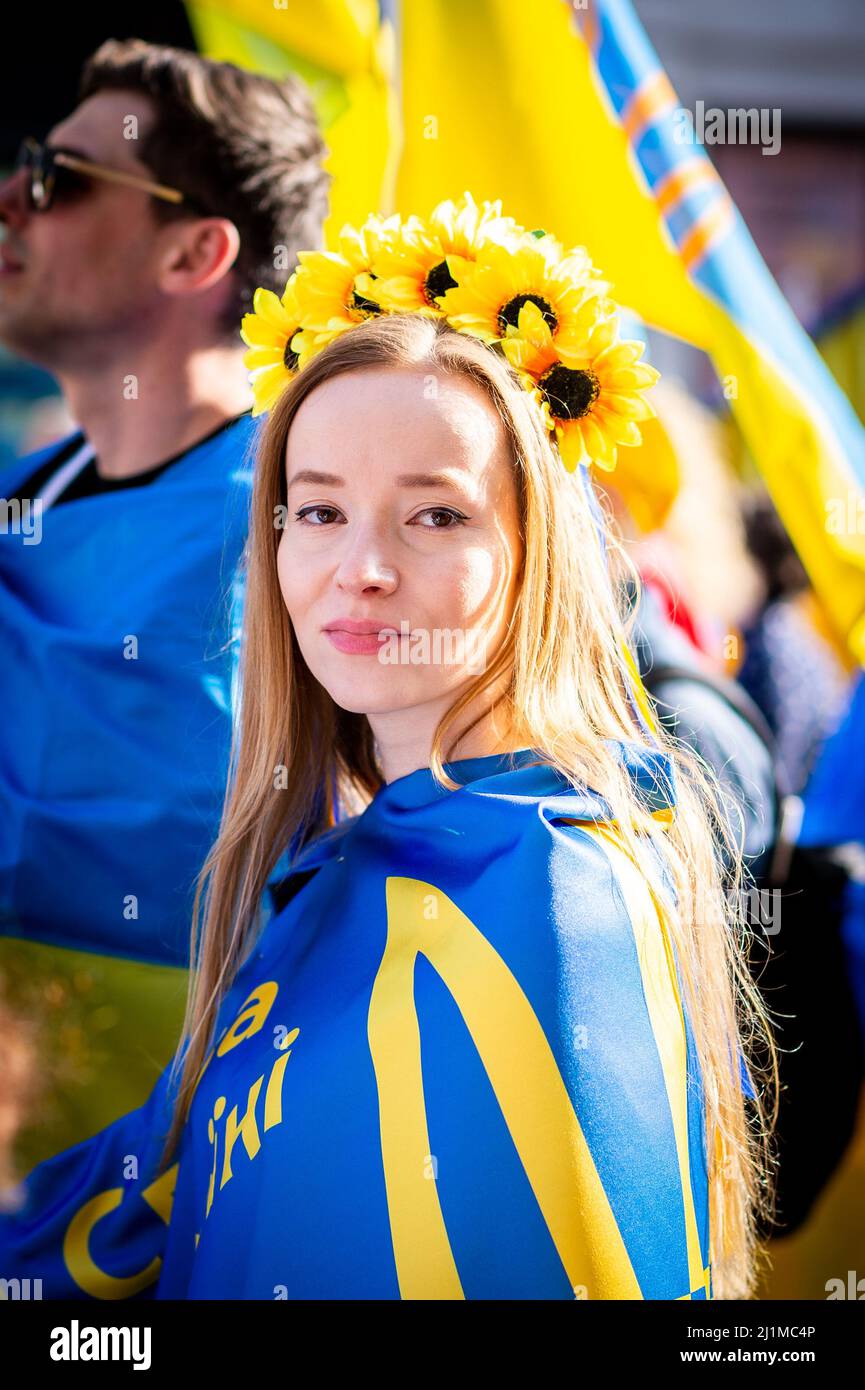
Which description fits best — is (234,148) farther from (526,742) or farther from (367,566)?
(526,742)

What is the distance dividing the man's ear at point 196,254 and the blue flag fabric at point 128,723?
0.81 ft

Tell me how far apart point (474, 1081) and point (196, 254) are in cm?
141

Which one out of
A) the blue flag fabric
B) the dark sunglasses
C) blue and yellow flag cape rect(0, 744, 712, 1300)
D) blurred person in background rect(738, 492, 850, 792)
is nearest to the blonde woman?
blue and yellow flag cape rect(0, 744, 712, 1300)

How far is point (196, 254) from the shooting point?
6.51 ft

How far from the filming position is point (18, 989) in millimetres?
1963

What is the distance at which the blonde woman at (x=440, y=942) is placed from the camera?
3.81ft

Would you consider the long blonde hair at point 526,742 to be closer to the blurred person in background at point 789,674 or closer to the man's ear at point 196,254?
the man's ear at point 196,254

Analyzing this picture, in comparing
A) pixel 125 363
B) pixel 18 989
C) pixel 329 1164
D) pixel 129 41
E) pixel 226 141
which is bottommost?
pixel 329 1164

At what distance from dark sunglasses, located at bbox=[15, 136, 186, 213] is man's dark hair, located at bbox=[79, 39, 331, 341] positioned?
7 centimetres

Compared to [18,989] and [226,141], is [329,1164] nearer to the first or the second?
[18,989]

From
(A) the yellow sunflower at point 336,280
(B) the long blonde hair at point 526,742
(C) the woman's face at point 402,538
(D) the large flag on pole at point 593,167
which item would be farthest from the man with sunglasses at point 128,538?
(C) the woman's face at point 402,538

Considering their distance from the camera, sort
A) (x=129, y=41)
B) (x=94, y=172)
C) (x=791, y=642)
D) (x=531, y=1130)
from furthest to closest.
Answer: (x=791, y=642)
(x=129, y=41)
(x=94, y=172)
(x=531, y=1130)
